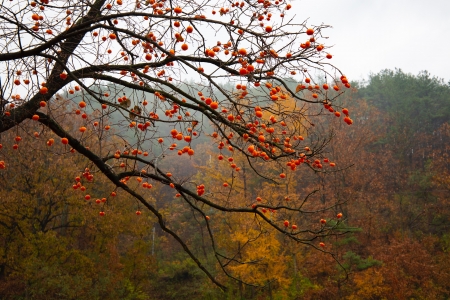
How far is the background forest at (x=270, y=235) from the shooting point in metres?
9.67

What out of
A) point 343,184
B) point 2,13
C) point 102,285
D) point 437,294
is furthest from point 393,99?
point 2,13

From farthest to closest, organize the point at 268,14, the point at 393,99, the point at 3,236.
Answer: the point at 393,99 < the point at 3,236 < the point at 268,14

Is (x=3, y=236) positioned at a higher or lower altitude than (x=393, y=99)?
lower

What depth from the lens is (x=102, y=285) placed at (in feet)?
35.1

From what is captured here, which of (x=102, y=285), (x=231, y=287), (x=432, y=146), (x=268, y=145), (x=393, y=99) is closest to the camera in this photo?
(x=268, y=145)

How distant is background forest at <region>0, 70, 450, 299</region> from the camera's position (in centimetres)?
967

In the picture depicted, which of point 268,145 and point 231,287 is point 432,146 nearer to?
point 231,287

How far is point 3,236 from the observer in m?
9.73

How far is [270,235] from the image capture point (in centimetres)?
1056

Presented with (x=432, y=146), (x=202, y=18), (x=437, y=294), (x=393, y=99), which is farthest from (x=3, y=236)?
(x=393, y=99)

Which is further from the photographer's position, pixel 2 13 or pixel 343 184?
A: pixel 343 184

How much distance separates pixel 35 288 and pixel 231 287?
7.02 m

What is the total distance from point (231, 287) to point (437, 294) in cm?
698

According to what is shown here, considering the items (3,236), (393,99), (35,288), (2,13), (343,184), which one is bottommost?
(35,288)
